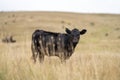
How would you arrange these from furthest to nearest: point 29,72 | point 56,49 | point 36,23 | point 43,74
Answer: point 36,23 < point 56,49 < point 29,72 < point 43,74

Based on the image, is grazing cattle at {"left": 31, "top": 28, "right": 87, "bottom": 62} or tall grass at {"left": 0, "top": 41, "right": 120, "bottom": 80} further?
grazing cattle at {"left": 31, "top": 28, "right": 87, "bottom": 62}

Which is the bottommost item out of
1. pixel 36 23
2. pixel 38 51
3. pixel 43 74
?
pixel 36 23

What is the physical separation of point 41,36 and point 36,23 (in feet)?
125

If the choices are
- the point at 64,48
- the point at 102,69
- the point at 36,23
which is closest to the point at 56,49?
the point at 64,48

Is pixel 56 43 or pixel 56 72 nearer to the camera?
pixel 56 72

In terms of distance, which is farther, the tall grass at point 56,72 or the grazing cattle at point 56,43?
the grazing cattle at point 56,43

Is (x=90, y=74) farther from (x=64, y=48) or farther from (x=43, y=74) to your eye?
(x=64, y=48)

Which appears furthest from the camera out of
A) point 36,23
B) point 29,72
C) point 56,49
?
point 36,23

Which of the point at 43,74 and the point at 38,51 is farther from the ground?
the point at 43,74

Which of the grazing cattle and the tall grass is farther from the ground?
the tall grass

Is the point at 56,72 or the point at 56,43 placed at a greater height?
the point at 56,72

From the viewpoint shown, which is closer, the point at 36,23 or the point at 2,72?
the point at 2,72

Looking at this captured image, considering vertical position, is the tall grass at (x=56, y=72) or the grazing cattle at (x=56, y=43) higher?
the tall grass at (x=56, y=72)

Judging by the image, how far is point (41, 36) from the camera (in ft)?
43.9
